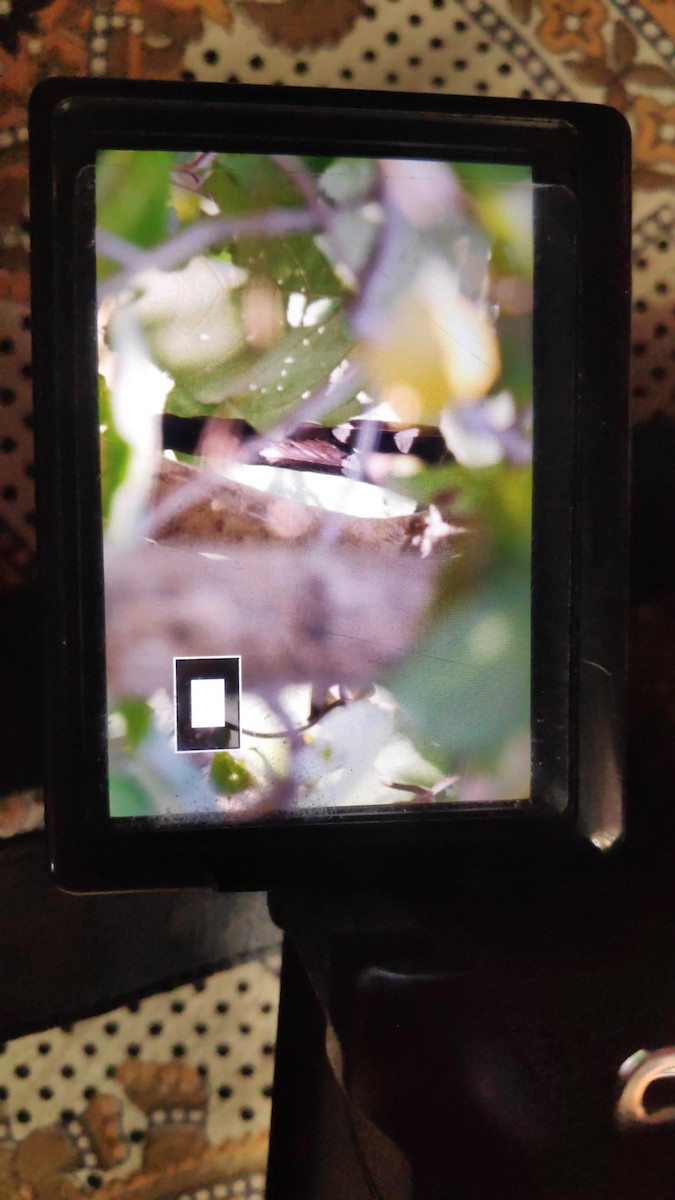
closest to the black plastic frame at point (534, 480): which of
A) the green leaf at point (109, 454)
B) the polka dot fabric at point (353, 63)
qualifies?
the green leaf at point (109, 454)

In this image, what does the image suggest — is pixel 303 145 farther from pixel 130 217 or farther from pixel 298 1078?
pixel 298 1078

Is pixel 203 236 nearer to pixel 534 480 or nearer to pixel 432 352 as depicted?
pixel 432 352

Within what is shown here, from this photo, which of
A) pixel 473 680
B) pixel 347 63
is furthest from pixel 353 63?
pixel 473 680

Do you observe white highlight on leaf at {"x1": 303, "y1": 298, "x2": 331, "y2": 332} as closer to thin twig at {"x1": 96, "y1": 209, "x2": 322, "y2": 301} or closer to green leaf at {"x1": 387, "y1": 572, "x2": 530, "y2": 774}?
thin twig at {"x1": 96, "y1": 209, "x2": 322, "y2": 301}

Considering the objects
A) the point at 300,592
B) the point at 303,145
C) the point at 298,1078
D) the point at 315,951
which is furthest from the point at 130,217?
the point at 298,1078

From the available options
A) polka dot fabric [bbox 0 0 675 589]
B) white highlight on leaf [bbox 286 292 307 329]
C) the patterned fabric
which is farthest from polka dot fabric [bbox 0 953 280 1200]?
white highlight on leaf [bbox 286 292 307 329]
